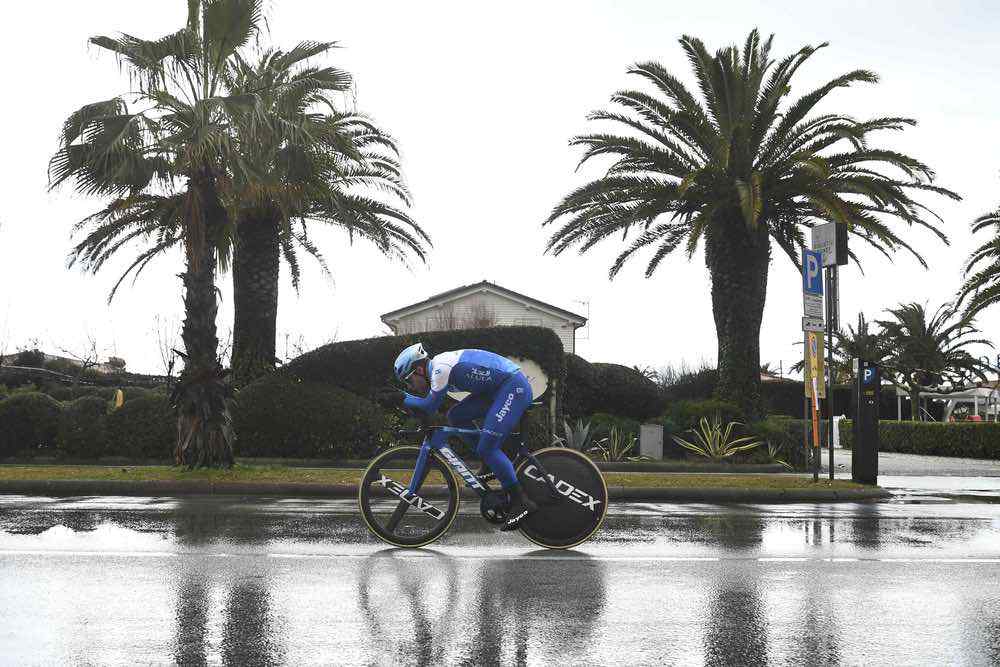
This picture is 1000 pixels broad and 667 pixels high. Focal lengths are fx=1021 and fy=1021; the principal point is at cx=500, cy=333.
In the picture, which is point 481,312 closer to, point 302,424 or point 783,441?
point 783,441

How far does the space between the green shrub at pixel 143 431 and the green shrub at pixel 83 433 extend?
0.17 m

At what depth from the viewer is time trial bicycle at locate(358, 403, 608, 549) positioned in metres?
7.96

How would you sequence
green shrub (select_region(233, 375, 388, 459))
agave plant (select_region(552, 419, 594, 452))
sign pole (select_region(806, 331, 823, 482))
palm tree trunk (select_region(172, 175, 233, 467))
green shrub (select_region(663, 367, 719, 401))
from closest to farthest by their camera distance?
sign pole (select_region(806, 331, 823, 482)) → palm tree trunk (select_region(172, 175, 233, 467)) → green shrub (select_region(233, 375, 388, 459)) → agave plant (select_region(552, 419, 594, 452)) → green shrub (select_region(663, 367, 719, 401))

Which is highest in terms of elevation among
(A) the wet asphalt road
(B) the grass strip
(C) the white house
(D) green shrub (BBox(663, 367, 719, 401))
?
(C) the white house

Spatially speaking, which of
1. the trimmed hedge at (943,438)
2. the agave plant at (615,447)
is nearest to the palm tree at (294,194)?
the agave plant at (615,447)

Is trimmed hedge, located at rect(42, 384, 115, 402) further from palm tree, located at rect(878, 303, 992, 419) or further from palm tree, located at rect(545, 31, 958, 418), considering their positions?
palm tree, located at rect(878, 303, 992, 419)

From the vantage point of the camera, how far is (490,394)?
26.1 feet

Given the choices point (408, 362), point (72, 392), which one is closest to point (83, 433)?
point (72, 392)

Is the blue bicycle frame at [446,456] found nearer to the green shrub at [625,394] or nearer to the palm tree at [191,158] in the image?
the palm tree at [191,158]

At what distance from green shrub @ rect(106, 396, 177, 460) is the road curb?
7.32 m

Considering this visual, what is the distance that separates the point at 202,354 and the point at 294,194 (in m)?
5.65

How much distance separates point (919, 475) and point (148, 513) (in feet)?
52.3

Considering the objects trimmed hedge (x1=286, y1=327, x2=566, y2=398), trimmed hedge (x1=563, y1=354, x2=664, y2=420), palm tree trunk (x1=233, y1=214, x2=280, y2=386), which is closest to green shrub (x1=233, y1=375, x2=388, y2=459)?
trimmed hedge (x1=286, y1=327, x2=566, y2=398)

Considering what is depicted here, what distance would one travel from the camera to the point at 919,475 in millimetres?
20891
